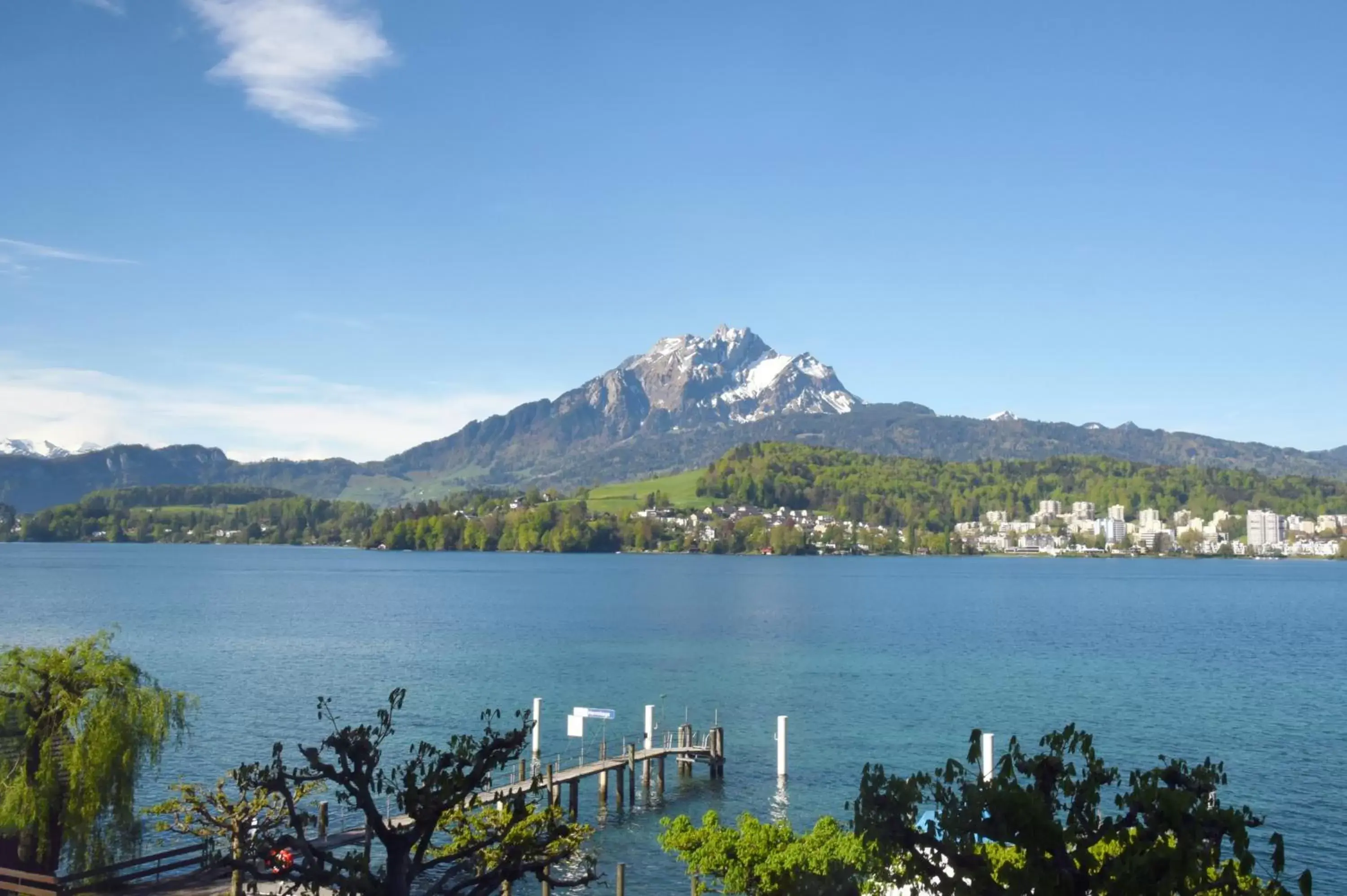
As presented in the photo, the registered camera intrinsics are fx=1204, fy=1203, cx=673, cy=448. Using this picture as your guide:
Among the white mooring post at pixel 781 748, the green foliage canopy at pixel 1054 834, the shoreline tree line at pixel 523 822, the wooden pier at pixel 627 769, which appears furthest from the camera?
the white mooring post at pixel 781 748

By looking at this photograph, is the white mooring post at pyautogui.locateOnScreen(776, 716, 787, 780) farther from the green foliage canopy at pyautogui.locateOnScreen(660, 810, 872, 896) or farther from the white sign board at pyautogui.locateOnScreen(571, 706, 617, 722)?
the green foliage canopy at pyautogui.locateOnScreen(660, 810, 872, 896)

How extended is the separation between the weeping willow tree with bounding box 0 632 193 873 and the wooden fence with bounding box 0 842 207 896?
65cm

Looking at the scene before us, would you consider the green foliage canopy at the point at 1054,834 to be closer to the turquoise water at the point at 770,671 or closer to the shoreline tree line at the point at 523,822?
the shoreline tree line at the point at 523,822

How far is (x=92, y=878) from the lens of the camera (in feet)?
81.3

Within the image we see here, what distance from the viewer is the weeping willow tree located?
24.0 m

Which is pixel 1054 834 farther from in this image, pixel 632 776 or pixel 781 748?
pixel 781 748

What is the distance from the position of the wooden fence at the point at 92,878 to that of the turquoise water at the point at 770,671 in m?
10.9

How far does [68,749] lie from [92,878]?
275 centimetres

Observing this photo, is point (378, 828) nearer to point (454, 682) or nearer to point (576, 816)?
point (576, 816)

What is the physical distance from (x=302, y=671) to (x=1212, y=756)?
150ft

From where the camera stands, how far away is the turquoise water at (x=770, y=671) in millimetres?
42344

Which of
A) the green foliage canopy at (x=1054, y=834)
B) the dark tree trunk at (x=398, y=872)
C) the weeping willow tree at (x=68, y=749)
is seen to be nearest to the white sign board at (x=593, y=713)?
the weeping willow tree at (x=68, y=749)

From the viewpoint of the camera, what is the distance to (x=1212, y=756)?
146 feet

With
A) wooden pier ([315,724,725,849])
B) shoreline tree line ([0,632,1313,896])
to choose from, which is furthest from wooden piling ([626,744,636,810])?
shoreline tree line ([0,632,1313,896])
